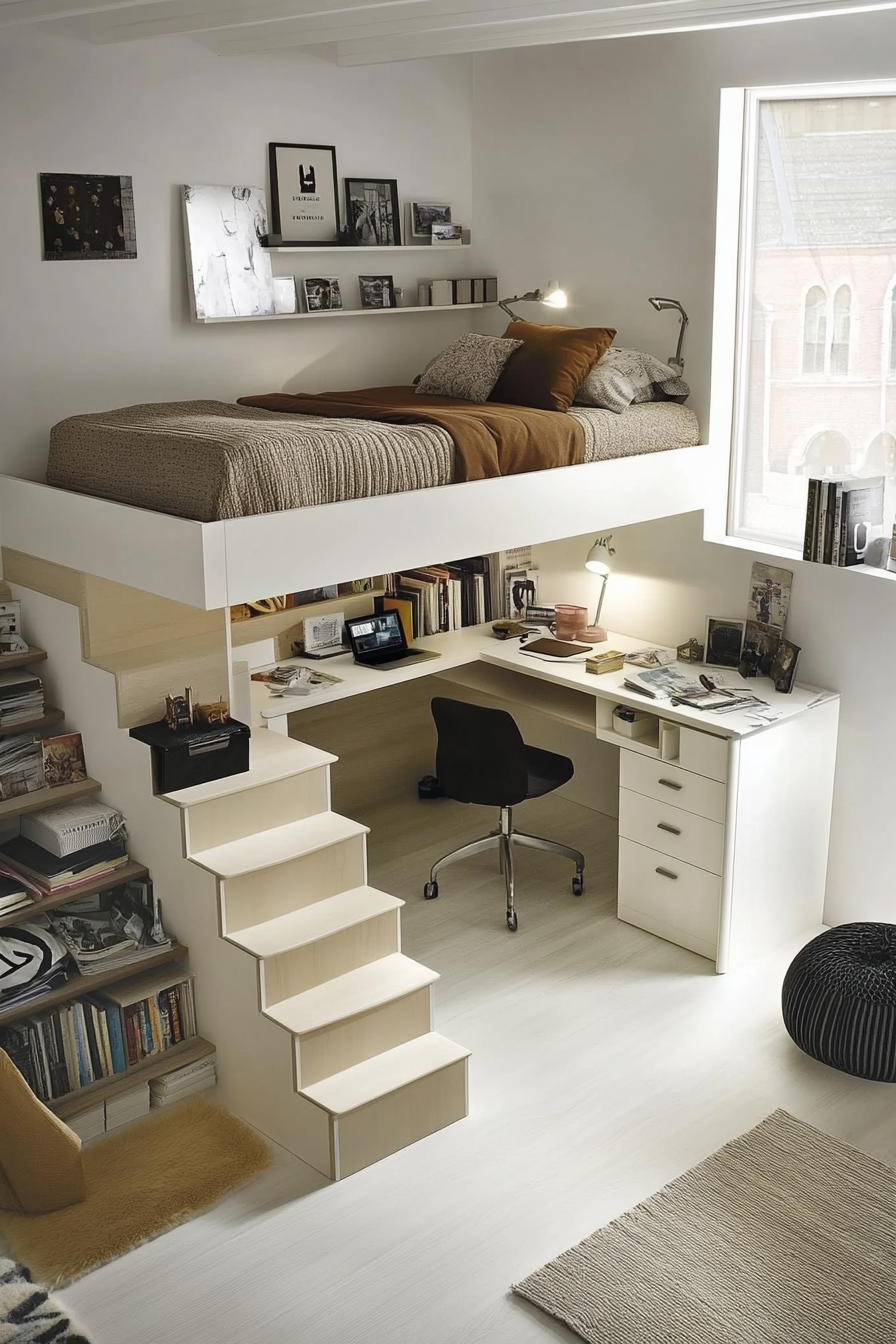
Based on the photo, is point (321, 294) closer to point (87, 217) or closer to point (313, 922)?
point (87, 217)

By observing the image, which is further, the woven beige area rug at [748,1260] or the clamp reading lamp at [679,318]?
the clamp reading lamp at [679,318]

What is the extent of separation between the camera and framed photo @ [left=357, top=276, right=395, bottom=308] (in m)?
4.57

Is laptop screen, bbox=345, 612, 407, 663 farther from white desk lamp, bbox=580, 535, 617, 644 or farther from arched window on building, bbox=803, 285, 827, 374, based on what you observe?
arched window on building, bbox=803, 285, 827, 374

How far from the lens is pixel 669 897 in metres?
3.99

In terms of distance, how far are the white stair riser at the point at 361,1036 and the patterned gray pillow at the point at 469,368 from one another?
203 cm

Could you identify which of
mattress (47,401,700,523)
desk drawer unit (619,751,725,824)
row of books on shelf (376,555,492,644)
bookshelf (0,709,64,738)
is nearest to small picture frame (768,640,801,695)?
desk drawer unit (619,751,725,824)

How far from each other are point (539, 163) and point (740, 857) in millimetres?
2628

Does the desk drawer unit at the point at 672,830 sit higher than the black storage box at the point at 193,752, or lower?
lower

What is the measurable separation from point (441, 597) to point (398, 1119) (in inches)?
79.8

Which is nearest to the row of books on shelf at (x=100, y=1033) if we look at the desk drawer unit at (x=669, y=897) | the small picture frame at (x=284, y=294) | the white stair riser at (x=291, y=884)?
the white stair riser at (x=291, y=884)

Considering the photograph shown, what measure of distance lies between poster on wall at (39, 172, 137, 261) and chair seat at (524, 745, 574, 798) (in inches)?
82.3

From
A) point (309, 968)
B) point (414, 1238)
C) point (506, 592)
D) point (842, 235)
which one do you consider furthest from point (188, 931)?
point (842, 235)

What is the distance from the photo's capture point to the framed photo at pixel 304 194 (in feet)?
14.0

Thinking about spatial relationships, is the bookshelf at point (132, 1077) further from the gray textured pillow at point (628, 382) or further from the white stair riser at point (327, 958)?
the gray textured pillow at point (628, 382)
